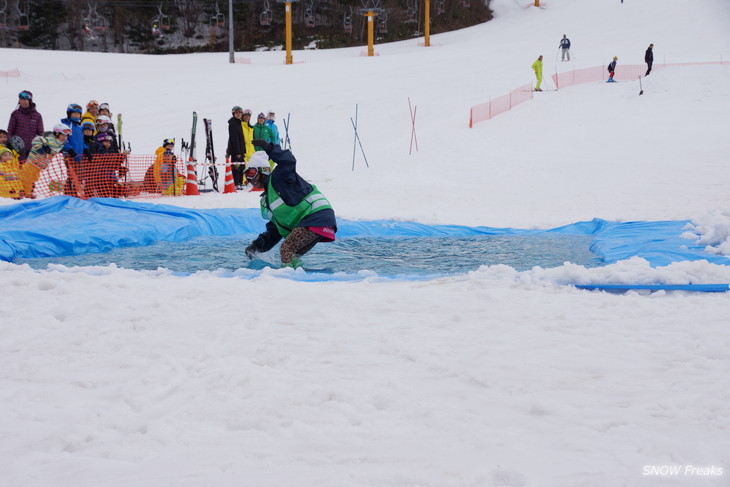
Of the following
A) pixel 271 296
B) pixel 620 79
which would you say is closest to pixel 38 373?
pixel 271 296

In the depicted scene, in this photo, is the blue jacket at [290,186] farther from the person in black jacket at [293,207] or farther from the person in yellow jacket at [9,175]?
the person in yellow jacket at [9,175]

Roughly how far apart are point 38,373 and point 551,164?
14.5m

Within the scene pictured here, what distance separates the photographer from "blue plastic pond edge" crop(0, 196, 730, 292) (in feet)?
23.2

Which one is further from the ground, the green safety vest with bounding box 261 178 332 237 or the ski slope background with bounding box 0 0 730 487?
the green safety vest with bounding box 261 178 332 237

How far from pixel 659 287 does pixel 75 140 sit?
8.81m

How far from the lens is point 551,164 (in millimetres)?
16266

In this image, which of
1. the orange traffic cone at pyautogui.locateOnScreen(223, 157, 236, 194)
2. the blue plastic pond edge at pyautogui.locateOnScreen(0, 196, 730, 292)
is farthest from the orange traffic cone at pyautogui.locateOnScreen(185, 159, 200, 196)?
the blue plastic pond edge at pyautogui.locateOnScreen(0, 196, 730, 292)

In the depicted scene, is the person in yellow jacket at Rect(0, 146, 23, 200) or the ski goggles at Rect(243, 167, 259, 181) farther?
the person in yellow jacket at Rect(0, 146, 23, 200)

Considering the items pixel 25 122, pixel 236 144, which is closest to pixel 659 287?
pixel 236 144

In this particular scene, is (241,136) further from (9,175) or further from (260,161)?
(260,161)

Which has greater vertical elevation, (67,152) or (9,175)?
(67,152)

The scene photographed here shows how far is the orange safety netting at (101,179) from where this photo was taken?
34.0 feet

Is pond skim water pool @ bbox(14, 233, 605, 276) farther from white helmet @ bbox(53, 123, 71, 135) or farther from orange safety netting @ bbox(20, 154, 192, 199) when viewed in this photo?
white helmet @ bbox(53, 123, 71, 135)

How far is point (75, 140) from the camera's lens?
10328mm
